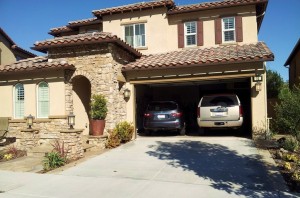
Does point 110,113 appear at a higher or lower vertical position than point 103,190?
higher

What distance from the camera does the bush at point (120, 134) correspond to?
1138cm

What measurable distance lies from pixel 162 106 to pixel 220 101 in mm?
2626

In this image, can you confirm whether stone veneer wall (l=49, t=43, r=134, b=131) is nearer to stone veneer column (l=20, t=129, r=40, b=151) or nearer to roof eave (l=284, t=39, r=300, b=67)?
stone veneer column (l=20, t=129, r=40, b=151)

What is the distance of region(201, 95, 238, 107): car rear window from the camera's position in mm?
12078

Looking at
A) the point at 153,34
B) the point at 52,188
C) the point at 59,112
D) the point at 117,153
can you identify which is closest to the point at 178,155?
the point at 117,153

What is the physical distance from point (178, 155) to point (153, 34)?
906 cm

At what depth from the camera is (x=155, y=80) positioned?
13383 mm

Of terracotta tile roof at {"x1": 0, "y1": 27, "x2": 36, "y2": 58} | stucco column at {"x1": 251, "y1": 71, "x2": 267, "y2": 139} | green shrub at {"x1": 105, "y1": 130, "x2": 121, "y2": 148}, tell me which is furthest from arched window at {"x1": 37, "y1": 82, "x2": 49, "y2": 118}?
terracotta tile roof at {"x1": 0, "y1": 27, "x2": 36, "y2": 58}

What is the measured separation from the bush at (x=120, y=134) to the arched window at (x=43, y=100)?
342 centimetres

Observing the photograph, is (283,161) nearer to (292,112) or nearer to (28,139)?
(292,112)

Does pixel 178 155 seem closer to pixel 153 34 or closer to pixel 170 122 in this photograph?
pixel 170 122

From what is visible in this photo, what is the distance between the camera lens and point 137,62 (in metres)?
14.1

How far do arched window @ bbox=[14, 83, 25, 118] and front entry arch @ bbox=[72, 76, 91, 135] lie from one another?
246 cm

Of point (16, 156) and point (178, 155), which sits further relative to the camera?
point (16, 156)
